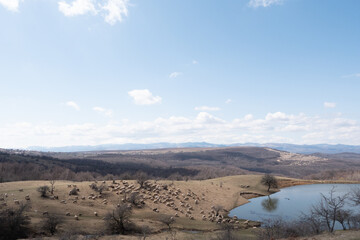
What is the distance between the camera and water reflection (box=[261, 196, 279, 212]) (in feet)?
230

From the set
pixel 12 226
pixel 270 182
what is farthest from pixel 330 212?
pixel 270 182

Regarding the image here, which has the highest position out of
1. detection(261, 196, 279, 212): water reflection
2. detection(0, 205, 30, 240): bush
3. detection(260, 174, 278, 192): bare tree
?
detection(0, 205, 30, 240): bush

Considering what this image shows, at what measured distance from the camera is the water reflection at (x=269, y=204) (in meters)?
70.0

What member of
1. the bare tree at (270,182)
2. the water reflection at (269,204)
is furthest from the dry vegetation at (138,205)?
the bare tree at (270,182)

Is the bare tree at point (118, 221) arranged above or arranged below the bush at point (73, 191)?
below

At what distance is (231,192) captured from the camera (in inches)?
3573

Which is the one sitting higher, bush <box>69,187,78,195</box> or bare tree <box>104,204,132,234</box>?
bush <box>69,187,78,195</box>

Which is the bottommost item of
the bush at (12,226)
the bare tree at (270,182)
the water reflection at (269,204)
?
the water reflection at (269,204)

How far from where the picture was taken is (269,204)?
249ft

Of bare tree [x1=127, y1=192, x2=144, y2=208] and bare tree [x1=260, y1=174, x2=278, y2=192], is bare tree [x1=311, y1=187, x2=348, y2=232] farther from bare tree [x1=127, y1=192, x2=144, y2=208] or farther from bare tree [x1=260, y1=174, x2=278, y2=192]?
bare tree [x1=260, y1=174, x2=278, y2=192]

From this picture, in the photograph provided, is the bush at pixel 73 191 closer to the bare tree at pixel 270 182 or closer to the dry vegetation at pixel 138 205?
the dry vegetation at pixel 138 205

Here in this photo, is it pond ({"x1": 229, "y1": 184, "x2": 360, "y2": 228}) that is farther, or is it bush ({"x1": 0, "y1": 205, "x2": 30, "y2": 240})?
pond ({"x1": 229, "y1": 184, "x2": 360, "y2": 228})

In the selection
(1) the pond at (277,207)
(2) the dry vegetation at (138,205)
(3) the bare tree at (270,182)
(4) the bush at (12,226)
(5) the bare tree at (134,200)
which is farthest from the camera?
(3) the bare tree at (270,182)

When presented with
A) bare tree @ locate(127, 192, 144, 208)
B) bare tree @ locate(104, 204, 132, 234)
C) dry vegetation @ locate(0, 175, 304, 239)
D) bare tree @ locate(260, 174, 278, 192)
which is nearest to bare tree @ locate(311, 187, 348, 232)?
dry vegetation @ locate(0, 175, 304, 239)
